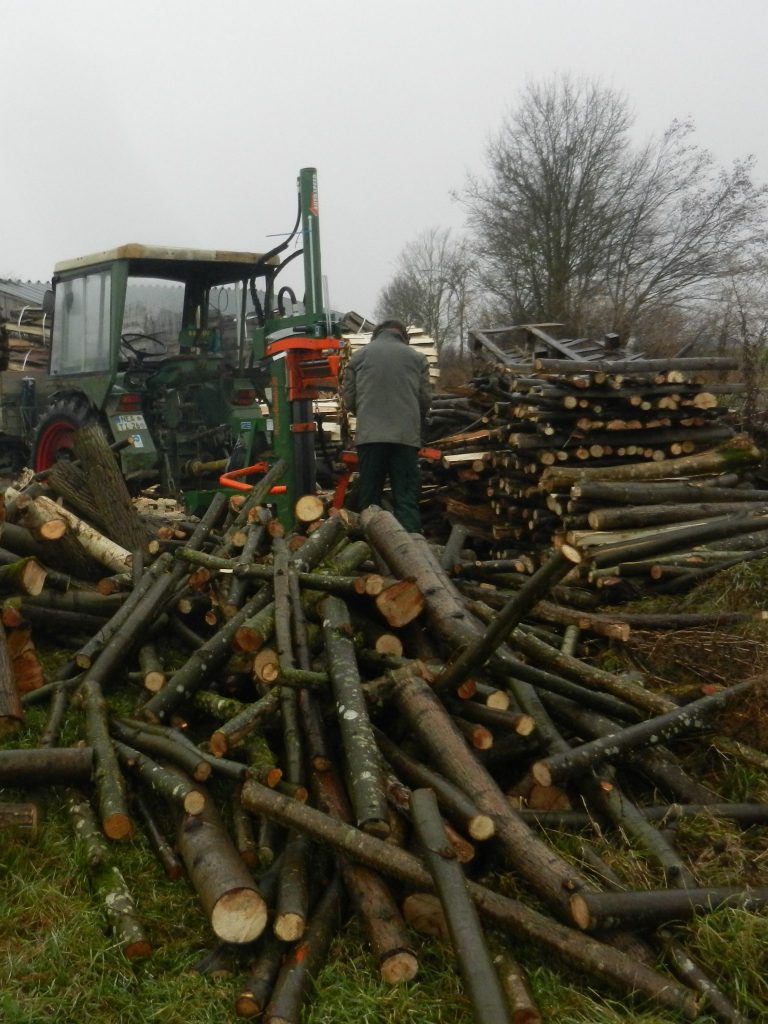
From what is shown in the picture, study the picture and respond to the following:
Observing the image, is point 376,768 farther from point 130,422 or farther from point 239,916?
point 130,422

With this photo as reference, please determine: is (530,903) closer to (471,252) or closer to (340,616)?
(340,616)

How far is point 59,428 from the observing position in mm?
10406

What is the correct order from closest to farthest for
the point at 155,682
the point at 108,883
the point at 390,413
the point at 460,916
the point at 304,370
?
the point at 460,916
the point at 108,883
the point at 155,682
the point at 390,413
the point at 304,370

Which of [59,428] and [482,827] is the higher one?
[59,428]

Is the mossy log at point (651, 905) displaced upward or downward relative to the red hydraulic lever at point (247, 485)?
downward

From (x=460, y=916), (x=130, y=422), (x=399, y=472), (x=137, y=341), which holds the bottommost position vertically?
(x=460, y=916)

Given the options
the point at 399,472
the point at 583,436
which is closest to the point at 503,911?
the point at 399,472

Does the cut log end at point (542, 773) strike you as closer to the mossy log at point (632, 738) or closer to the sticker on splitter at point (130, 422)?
the mossy log at point (632, 738)

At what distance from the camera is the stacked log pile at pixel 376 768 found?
3.00m

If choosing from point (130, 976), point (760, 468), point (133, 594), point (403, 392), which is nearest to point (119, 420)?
point (403, 392)

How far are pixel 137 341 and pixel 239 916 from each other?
825cm

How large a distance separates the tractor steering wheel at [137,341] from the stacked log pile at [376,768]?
17.5 ft

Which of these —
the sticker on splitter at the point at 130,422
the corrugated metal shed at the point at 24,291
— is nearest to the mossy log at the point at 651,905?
the sticker on splitter at the point at 130,422

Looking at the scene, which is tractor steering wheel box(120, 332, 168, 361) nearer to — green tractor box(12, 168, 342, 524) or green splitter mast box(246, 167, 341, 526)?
green tractor box(12, 168, 342, 524)
